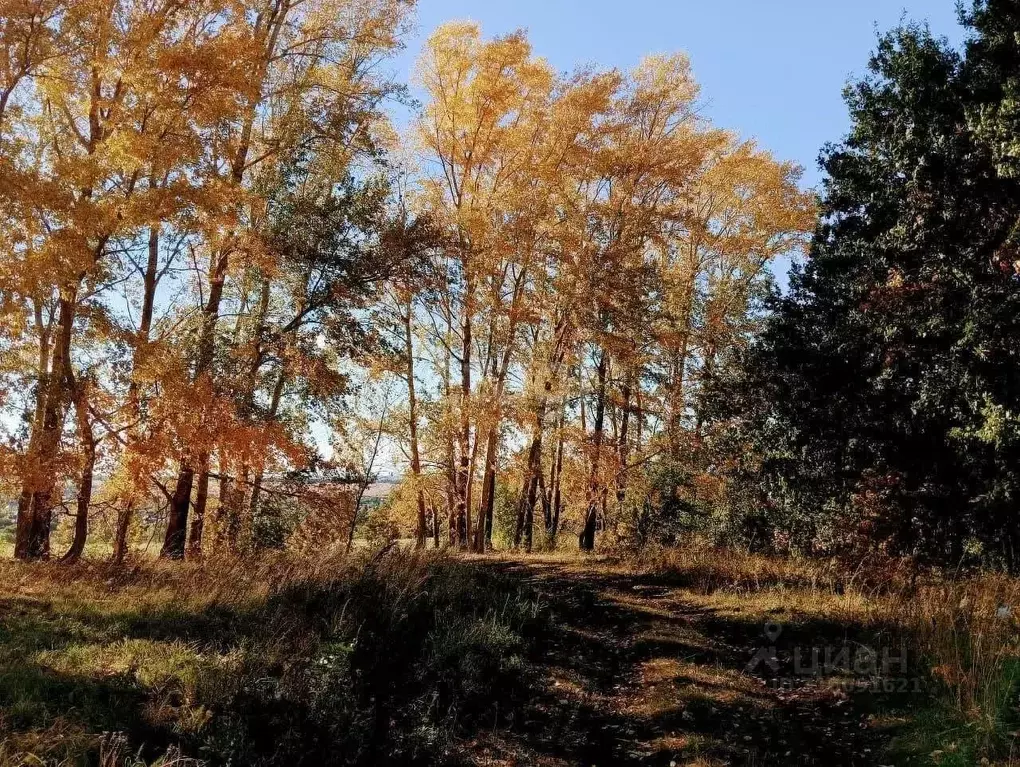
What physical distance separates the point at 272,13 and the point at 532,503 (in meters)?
14.3

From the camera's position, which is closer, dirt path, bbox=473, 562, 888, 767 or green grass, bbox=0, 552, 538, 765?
green grass, bbox=0, 552, 538, 765

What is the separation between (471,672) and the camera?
6074 millimetres

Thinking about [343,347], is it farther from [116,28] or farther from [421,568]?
[116,28]

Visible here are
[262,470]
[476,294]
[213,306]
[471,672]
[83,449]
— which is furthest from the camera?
[476,294]

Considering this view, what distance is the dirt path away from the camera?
4.81m

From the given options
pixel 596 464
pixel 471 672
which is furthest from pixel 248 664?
pixel 596 464

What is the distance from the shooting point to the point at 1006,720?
4352 millimetres

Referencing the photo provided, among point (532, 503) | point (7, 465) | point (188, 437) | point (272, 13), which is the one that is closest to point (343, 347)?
point (188, 437)

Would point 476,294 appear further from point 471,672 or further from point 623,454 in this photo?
point 471,672

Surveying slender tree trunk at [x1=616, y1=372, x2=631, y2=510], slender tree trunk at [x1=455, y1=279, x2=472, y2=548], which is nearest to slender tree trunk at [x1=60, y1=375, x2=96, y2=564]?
slender tree trunk at [x1=455, y1=279, x2=472, y2=548]

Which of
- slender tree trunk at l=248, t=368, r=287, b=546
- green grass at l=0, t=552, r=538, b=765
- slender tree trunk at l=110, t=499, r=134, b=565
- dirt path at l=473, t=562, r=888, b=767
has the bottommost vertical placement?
dirt path at l=473, t=562, r=888, b=767

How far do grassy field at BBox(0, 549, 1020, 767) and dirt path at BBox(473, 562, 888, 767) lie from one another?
0.08 ft

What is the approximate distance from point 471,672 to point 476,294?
1207 cm

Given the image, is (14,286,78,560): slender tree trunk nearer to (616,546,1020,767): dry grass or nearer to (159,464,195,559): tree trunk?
(159,464,195,559): tree trunk
